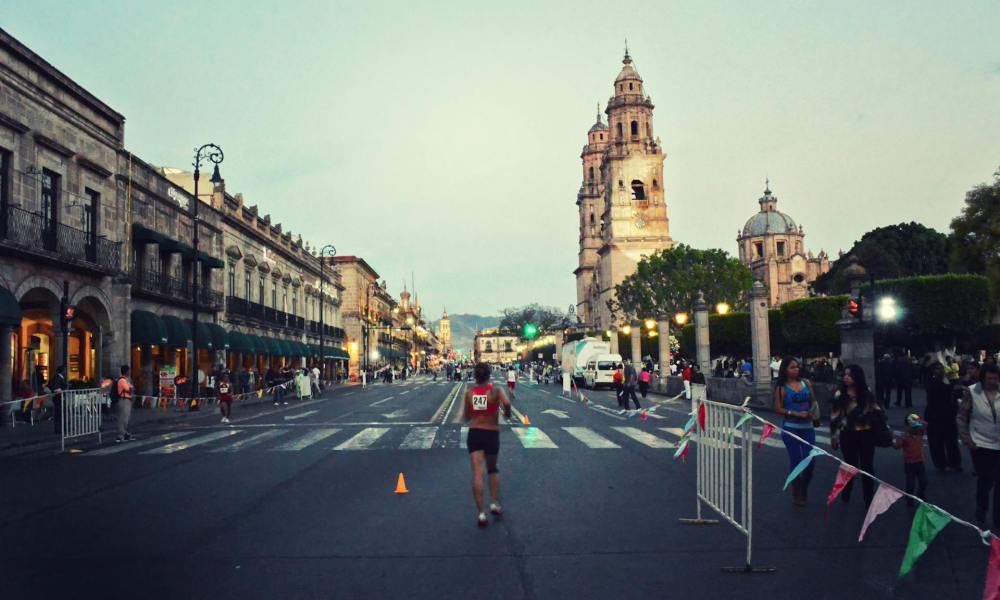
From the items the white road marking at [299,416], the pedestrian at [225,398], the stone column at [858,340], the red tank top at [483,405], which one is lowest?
the white road marking at [299,416]

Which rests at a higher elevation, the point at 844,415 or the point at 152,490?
the point at 844,415

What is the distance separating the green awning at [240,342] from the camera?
135 feet

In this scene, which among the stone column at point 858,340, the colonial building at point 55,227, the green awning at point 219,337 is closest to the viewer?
the stone column at point 858,340

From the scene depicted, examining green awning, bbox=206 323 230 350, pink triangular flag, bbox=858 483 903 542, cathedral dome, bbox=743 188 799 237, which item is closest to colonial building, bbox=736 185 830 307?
cathedral dome, bbox=743 188 799 237

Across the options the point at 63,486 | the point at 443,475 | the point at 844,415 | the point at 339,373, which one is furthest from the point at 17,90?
the point at 339,373

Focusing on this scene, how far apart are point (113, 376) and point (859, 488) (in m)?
26.3

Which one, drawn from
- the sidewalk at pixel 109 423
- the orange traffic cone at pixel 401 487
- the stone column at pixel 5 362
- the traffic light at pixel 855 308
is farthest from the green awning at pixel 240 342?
the orange traffic cone at pixel 401 487

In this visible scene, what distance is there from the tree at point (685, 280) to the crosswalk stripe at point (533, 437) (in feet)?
184

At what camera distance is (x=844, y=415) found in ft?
30.8

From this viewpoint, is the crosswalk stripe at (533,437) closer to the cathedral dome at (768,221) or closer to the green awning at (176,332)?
the green awning at (176,332)

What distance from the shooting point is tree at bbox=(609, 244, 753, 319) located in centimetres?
7356

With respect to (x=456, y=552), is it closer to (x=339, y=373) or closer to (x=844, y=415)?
(x=844, y=415)

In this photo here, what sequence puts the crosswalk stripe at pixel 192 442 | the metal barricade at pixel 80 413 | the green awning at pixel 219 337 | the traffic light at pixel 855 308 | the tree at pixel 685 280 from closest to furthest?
the crosswalk stripe at pixel 192 442 < the metal barricade at pixel 80 413 < the traffic light at pixel 855 308 < the green awning at pixel 219 337 < the tree at pixel 685 280

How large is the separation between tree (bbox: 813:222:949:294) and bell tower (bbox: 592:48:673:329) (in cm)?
2475
